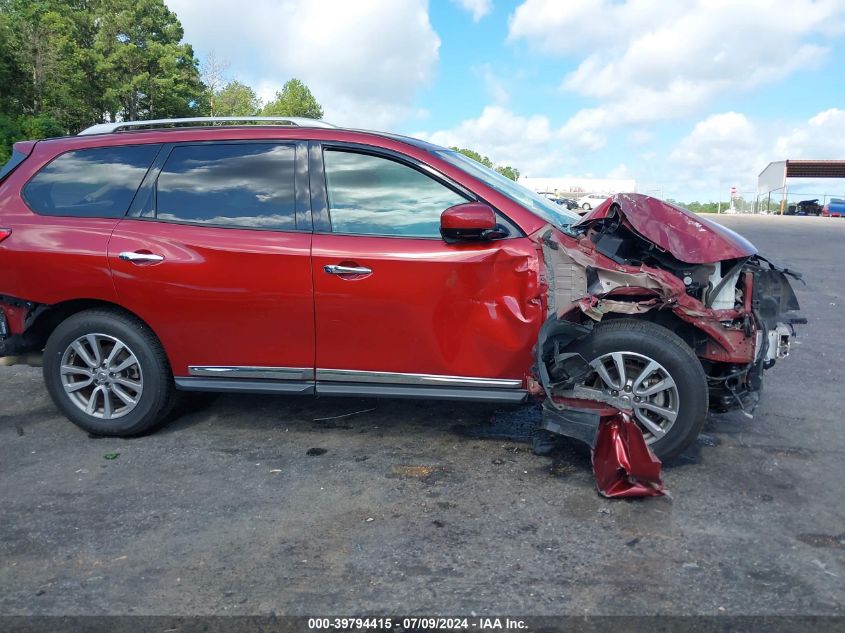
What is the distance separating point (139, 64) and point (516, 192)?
163 ft

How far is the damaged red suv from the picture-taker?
3.76m

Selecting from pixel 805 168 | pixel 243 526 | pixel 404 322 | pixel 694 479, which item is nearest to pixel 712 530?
pixel 694 479

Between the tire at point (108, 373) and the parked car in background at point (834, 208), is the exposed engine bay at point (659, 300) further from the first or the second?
the parked car in background at point (834, 208)

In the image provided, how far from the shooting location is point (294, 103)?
6812 cm

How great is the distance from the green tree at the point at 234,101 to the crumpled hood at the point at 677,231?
55.9m

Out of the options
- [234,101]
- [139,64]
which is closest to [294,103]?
[234,101]

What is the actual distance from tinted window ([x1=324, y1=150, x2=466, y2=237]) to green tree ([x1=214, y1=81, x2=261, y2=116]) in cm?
5523

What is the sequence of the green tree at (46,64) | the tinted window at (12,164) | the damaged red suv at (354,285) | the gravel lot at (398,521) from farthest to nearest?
the green tree at (46,64)
the tinted window at (12,164)
the damaged red suv at (354,285)
the gravel lot at (398,521)

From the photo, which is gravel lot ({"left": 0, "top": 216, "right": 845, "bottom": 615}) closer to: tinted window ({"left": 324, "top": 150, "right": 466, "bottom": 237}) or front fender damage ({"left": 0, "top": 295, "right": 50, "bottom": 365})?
front fender damage ({"left": 0, "top": 295, "right": 50, "bottom": 365})

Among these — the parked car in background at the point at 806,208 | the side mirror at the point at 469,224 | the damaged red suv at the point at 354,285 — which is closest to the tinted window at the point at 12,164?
the damaged red suv at the point at 354,285

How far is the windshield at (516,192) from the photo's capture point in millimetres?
4121

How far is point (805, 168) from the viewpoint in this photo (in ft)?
171

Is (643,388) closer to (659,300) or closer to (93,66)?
(659,300)

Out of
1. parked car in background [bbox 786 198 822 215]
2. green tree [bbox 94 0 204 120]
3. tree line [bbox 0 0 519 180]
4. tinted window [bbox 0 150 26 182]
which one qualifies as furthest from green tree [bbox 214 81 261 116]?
tinted window [bbox 0 150 26 182]
